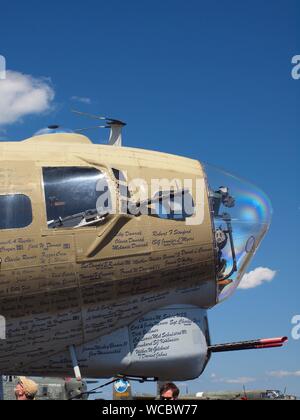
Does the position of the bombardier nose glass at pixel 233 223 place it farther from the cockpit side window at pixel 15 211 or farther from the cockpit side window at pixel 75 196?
the cockpit side window at pixel 15 211

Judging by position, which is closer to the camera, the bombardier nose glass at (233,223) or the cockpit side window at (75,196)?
the cockpit side window at (75,196)

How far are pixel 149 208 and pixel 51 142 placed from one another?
2.77 m

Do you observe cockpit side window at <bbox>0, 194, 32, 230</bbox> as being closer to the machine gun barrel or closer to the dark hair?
the dark hair

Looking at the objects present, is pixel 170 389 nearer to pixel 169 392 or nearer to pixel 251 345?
pixel 169 392

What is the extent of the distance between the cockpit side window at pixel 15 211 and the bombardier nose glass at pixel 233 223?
3.85m

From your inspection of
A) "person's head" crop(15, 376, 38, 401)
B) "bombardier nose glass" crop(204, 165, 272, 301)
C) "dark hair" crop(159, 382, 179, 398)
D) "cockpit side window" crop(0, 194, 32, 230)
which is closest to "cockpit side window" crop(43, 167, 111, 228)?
"cockpit side window" crop(0, 194, 32, 230)

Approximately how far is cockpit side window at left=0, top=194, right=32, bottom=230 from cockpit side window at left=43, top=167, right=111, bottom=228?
392mm

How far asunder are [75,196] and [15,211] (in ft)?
4.01

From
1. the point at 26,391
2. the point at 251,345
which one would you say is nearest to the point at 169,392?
the point at 26,391

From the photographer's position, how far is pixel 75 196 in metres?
12.4

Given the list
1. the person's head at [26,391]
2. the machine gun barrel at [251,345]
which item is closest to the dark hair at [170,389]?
the person's head at [26,391]

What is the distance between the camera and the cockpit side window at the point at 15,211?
38.8ft
